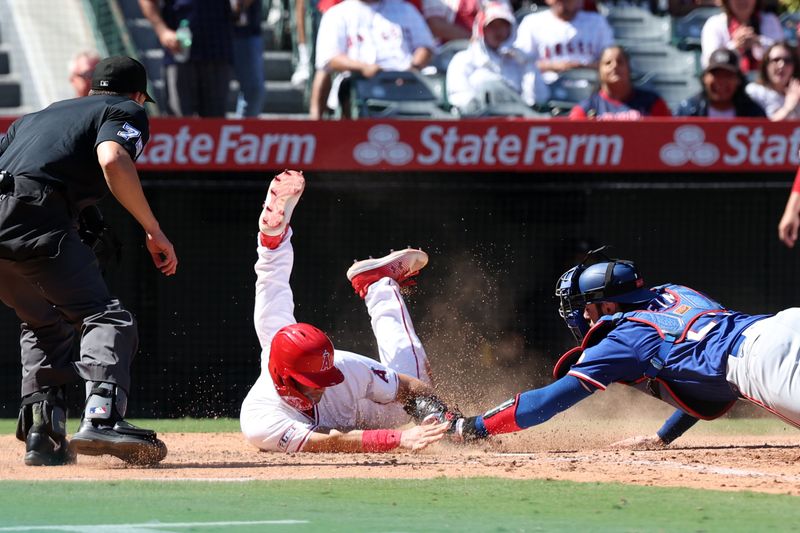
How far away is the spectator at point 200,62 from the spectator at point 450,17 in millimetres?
2250

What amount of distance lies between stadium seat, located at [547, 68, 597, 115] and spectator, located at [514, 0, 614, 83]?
7.8 inches

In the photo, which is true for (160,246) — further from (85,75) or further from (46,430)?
(85,75)

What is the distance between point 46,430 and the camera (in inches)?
232

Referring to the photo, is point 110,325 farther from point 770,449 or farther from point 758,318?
point 770,449

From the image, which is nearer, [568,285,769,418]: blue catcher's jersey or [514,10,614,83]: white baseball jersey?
[568,285,769,418]: blue catcher's jersey

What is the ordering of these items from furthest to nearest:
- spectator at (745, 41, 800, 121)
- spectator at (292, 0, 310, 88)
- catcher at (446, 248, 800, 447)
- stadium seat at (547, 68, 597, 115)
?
1. spectator at (292, 0, 310, 88)
2. stadium seat at (547, 68, 597, 115)
3. spectator at (745, 41, 800, 121)
4. catcher at (446, 248, 800, 447)

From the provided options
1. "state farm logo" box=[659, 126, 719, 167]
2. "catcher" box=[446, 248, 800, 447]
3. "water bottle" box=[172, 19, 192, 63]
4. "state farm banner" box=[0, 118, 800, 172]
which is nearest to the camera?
"catcher" box=[446, 248, 800, 447]

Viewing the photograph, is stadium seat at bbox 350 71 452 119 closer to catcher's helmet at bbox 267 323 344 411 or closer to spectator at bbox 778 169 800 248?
spectator at bbox 778 169 800 248

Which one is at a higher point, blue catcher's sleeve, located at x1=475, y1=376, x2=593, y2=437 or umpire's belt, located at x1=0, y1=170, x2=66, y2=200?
umpire's belt, located at x1=0, y1=170, x2=66, y2=200

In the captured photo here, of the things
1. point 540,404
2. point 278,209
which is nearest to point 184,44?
point 278,209

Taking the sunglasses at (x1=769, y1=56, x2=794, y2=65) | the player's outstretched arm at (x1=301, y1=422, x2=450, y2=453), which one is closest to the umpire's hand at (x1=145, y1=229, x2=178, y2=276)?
the player's outstretched arm at (x1=301, y1=422, x2=450, y2=453)

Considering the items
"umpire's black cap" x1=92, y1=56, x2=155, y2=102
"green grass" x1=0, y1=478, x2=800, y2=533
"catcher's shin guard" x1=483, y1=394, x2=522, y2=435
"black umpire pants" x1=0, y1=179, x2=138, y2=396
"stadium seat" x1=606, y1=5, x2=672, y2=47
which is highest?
"umpire's black cap" x1=92, y1=56, x2=155, y2=102

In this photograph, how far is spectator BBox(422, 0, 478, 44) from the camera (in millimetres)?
12141

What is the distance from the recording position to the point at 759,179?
9414 millimetres
